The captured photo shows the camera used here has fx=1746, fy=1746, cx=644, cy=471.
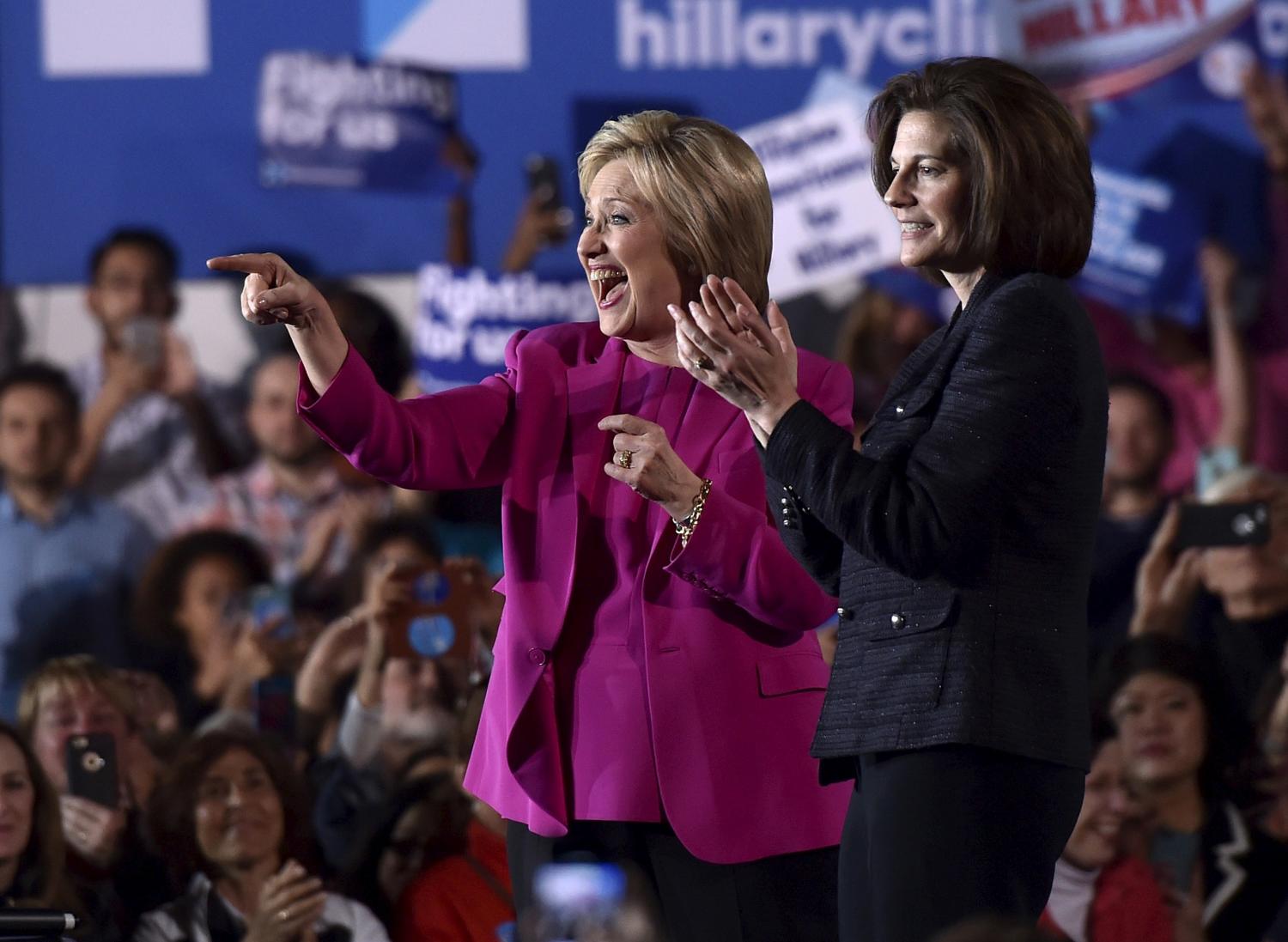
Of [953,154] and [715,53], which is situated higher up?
[715,53]

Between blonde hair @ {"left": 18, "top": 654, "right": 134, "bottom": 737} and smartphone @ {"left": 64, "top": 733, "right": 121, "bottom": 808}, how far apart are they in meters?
0.34

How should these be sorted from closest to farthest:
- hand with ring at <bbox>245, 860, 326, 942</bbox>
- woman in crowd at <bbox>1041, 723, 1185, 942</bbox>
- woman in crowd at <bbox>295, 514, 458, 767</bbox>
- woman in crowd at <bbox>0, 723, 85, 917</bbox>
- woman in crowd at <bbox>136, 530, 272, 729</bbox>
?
1. woman in crowd at <bbox>0, 723, 85, 917</bbox>
2. hand with ring at <bbox>245, 860, 326, 942</bbox>
3. woman in crowd at <bbox>1041, 723, 1185, 942</bbox>
4. woman in crowd at <bbox>295, 514, 458, 767</bbox>
5. woman in crowd at <bbox>136, 530, 272, 729</bbox>

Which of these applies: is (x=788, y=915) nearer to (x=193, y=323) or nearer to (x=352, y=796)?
(x=352, y=796)

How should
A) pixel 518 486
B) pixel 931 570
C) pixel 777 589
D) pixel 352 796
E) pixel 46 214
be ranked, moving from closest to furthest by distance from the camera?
1. pixel 931 570
2. pixel 777 589
3. pixel 518 486
4. pixel 352 796
5. pixel 46 214

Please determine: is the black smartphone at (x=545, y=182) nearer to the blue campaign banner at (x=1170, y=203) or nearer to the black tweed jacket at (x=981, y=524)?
the blue campaign banner at (x=1170, y=203)

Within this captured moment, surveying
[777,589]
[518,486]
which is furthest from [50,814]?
[777,589]

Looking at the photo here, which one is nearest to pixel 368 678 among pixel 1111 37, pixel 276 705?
pixel 276 705

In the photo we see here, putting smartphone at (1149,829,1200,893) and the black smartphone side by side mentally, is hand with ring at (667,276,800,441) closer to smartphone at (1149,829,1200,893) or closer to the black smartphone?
smartphone at (1149,829,1200,893)

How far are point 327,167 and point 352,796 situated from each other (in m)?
2.27

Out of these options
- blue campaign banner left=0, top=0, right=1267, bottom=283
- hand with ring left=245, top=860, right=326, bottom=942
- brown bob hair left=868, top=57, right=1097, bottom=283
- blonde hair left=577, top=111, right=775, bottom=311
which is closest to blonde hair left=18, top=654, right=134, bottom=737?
hand with ring left=245, top=860, right=326, bottom=942

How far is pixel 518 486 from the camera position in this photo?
198cm

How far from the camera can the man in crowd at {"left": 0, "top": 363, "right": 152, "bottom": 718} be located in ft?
16.2

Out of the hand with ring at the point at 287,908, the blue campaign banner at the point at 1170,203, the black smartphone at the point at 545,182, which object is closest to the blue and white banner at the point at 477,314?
the black smartphone at the point at 545,182

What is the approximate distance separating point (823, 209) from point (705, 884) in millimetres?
3667
